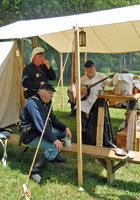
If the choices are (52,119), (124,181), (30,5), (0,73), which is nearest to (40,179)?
(52,119)

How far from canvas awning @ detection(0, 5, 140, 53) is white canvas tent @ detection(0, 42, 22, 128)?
847 millimetres

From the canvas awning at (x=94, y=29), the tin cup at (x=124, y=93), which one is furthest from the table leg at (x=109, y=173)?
the canvas awning at (x=94, y=29)

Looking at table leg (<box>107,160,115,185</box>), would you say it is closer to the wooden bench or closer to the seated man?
the wooden bench

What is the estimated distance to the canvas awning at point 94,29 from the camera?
2438 millimetres

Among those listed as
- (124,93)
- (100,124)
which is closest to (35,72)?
(100,124)

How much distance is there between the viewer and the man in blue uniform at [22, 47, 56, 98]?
3867 millimetres

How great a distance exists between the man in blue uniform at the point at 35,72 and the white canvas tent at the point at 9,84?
0.99 m

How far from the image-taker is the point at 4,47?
4.78 m

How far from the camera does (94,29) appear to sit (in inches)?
167

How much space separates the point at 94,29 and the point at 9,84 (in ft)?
7.58

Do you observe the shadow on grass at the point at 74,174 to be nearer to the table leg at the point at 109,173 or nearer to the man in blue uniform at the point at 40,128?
the table leg at the point at 109,173

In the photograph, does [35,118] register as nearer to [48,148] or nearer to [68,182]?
[48,148]

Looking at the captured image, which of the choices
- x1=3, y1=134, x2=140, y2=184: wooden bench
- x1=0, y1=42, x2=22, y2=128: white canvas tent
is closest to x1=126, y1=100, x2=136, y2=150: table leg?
x1=3, y1=134, x2=140, y2=184: wooden bench

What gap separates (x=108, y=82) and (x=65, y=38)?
64.1 inches
